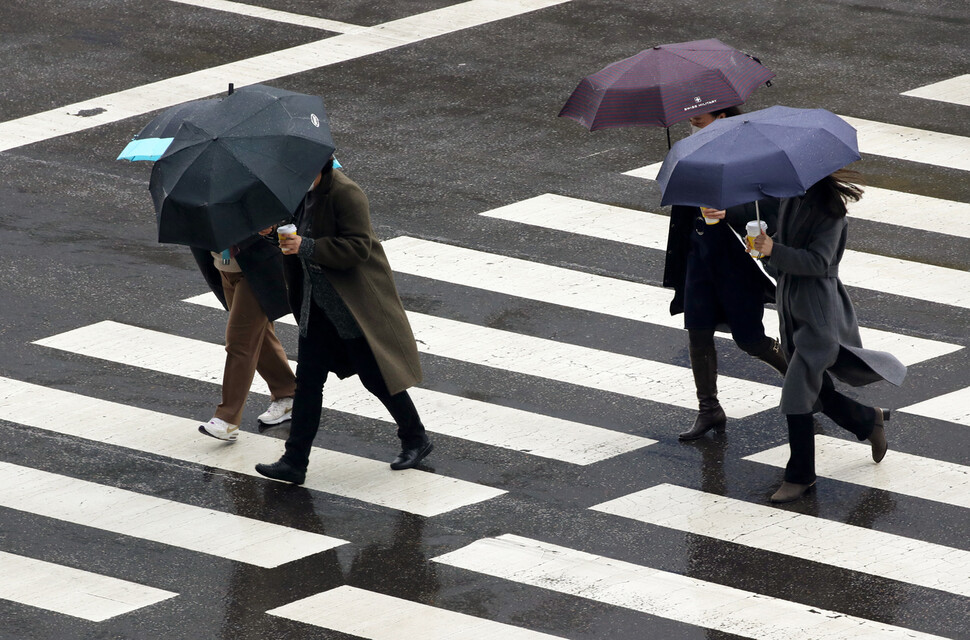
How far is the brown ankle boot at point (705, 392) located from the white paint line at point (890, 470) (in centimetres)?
32

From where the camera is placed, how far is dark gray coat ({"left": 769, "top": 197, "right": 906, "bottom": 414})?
8.24 meters

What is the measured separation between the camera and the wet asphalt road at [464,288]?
782 centimetres

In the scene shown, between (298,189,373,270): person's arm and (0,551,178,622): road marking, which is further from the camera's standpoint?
(298,189,373,270): person's arm

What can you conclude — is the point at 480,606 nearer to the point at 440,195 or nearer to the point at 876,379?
the point at 876,379

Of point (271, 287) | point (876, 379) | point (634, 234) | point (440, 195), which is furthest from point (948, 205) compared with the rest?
point (271, 287)

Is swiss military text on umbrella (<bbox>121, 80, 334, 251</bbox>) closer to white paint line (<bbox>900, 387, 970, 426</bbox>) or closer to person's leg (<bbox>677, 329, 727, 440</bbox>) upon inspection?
person's leg (<bbox>677, 329, 727, 440</bbox>)

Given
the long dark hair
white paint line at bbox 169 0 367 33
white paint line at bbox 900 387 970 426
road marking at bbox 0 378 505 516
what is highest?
the long dark hair

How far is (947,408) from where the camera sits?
378 inches

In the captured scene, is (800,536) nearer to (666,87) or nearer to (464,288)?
(666,87)

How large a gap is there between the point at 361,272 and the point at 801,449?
2.22 meters

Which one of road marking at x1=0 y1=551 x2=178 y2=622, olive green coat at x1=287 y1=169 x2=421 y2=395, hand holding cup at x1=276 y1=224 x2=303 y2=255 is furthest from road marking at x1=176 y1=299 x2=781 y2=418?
road marking at x1=0 y1=551 x2=178 y2=622

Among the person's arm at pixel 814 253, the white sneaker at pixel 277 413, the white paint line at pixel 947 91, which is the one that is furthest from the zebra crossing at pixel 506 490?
the white paint line at pixel 947 91

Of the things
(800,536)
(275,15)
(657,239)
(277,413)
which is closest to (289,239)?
(277,413)

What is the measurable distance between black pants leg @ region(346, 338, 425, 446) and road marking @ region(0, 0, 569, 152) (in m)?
6.15
